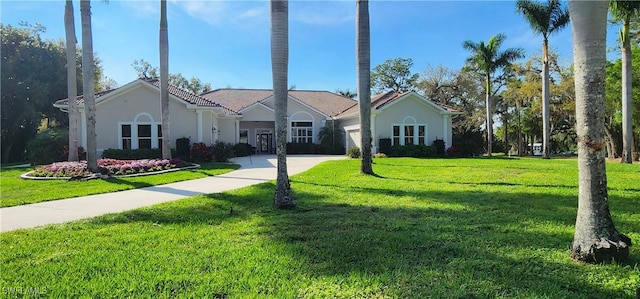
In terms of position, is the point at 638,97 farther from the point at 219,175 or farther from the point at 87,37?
the point at 87,37

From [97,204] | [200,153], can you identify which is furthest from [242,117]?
[97,204]

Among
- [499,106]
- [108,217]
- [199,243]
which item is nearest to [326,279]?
[199,243]

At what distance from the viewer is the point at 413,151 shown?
2647cm

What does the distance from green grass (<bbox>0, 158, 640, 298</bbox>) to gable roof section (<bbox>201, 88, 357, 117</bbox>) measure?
2576 cm

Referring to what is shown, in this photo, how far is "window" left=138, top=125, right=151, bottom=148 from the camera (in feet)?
71.4

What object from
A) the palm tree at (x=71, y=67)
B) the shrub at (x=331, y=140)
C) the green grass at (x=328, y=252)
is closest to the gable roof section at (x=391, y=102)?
the shrub at (x=331, y=140)

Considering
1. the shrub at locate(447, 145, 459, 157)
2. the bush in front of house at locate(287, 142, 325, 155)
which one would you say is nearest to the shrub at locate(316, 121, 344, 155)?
the bush in front of house at locate(287, 142, 325, 155)

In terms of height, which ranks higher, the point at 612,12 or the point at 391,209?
the point at 612,12

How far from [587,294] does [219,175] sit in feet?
41.9

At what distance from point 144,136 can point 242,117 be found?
9.16 metres

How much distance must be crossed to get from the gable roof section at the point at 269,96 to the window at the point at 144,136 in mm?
10725

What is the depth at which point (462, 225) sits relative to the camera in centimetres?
589

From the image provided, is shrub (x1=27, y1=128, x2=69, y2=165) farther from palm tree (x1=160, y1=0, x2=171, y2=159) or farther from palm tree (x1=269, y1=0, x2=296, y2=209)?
palm tree (x1=269, y1=0, x2=296, y2=209)

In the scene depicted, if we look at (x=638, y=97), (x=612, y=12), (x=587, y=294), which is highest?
(x=612, y=12)
